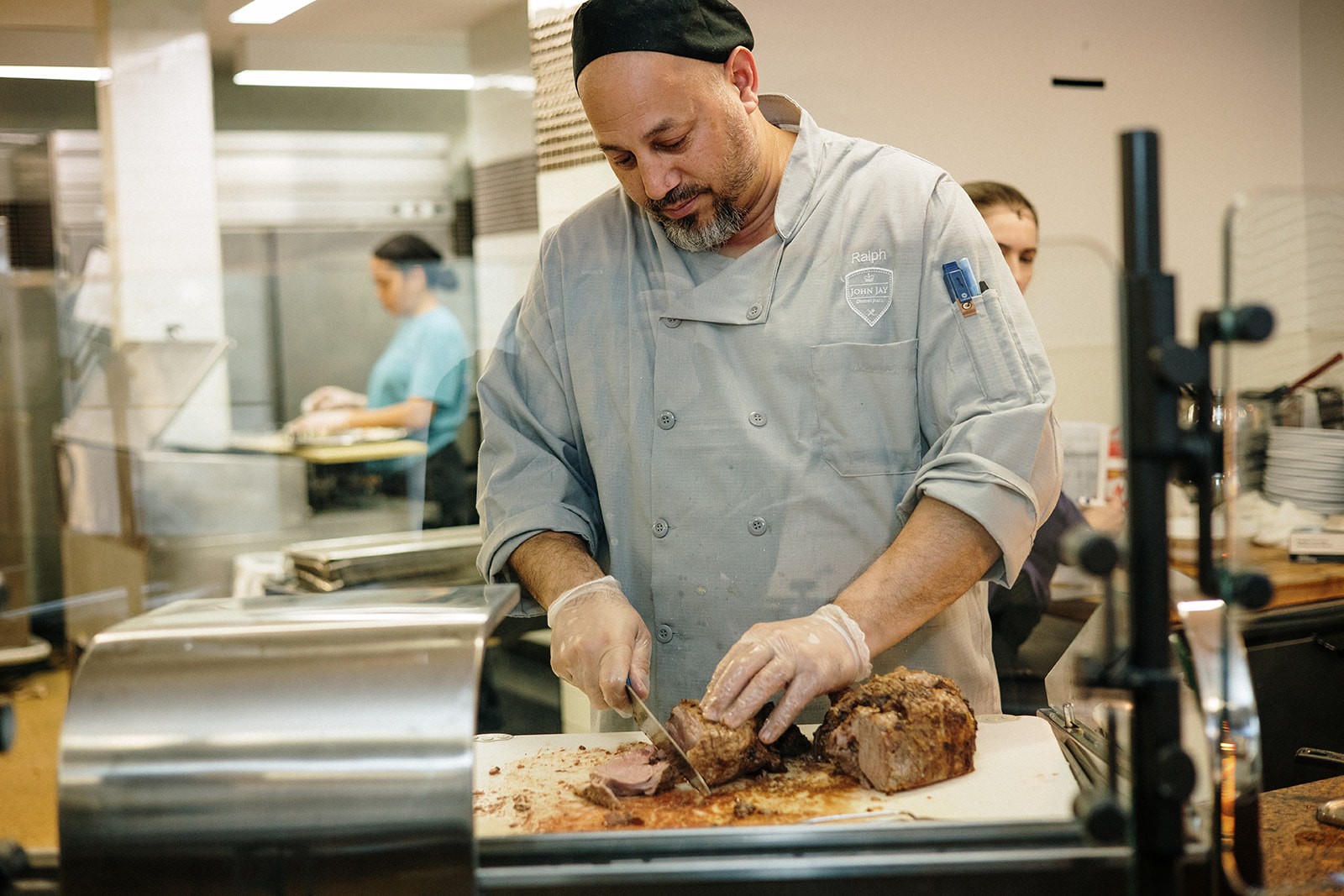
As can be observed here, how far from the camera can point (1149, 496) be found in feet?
2.83

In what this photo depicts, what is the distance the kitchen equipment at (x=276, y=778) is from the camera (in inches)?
39.0

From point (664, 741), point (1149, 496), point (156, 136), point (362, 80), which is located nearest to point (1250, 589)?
point (1149, 496)

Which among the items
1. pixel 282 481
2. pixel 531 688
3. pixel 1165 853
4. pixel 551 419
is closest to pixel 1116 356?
pixel 1165 853

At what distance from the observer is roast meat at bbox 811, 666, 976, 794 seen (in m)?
1.28

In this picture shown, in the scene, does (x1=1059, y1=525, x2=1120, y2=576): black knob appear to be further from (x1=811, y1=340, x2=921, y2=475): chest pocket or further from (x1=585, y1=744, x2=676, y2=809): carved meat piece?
(x1=811, y1=340, x2=921, y2=475): chest pocket

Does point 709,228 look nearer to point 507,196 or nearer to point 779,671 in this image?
point 779,671

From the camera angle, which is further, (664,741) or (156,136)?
(156,136)

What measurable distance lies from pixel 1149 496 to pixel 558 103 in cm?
253

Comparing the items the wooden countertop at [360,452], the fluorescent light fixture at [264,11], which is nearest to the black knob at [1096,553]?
the wooden countertop at [360,452]

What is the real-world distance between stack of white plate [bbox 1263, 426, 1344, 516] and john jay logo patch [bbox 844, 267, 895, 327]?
0.63 m

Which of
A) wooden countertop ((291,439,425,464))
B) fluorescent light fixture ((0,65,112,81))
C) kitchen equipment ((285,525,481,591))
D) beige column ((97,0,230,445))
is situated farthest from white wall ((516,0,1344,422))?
fluorescent light fixture ((0,65,112,81))

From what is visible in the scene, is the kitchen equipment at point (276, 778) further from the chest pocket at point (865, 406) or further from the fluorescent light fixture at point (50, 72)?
the fluorescent light fixture at point (50, 72)

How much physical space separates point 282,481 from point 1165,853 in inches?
129

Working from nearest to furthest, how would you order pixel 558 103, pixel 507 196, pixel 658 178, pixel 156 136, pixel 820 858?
pixel 820 858 < pixel 658 178 < pixel 558 103 < pixel 156 136 < pixel 507 196
